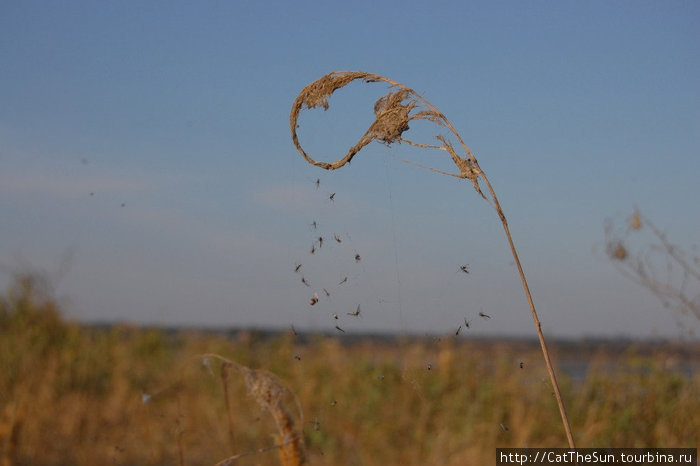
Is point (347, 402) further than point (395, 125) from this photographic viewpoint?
Yes

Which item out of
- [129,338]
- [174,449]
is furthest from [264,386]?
[129,338]

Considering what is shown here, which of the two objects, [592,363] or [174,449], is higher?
[592,363]

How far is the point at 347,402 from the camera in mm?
6242

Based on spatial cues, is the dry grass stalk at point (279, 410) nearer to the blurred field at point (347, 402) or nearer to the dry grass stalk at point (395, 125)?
the dry grass stalk at point (395, 125)

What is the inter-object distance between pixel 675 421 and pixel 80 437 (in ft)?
15.8

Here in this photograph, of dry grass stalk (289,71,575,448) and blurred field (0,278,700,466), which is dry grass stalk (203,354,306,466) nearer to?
dry grass stalk (289,71,575,448)

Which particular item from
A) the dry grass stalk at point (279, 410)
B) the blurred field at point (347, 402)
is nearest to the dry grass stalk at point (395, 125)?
the dry grass stalk at point (279, 410)

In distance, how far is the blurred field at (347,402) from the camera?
17.7 ft

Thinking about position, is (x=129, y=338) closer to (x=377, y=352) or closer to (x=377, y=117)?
(x=377, y=352)

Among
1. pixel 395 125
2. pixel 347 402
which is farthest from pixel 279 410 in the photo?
pixel 347 402

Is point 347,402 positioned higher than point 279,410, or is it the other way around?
point 279,410

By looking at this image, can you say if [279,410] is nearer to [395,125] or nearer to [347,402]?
[395,125]

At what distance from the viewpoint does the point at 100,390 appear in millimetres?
6887

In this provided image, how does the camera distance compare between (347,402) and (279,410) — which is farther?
(347,402)
